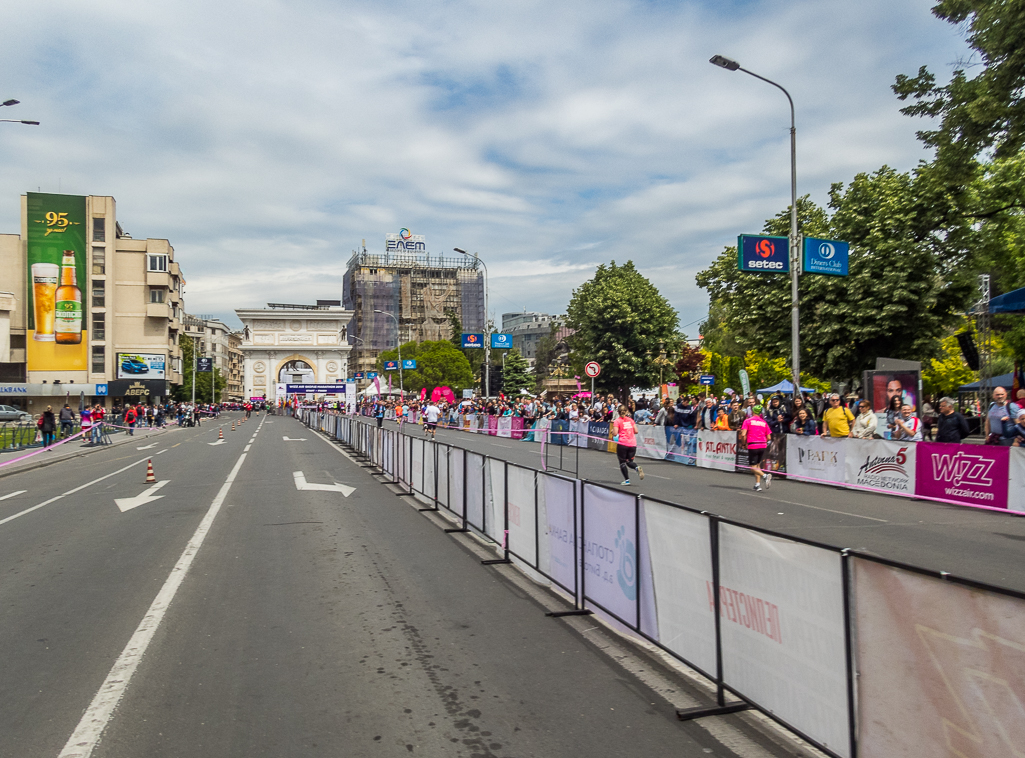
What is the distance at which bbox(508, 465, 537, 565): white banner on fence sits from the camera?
770 cm

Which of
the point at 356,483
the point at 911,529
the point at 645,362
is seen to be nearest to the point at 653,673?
the point at 911,529

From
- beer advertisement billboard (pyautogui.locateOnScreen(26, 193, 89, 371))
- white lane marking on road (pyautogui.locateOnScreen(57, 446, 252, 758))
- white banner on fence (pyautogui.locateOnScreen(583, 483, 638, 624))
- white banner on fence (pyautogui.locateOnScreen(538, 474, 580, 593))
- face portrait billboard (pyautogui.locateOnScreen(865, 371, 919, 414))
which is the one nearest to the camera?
white lane marking on road (pyautogui.locateOnScreen(57, 446, 252, 758))

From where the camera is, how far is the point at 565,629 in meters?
6.09

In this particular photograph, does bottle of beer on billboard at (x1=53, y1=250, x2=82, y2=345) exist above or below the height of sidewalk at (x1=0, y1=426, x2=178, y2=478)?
above

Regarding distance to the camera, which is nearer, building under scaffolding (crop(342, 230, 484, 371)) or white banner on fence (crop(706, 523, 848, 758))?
white banner on fence (crop(706, 523, 848, 758))

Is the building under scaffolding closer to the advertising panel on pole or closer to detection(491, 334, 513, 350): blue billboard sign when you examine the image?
detection(491, 334, 513, 350): blue billboard sign

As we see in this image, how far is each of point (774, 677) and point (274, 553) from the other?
651 centimetres

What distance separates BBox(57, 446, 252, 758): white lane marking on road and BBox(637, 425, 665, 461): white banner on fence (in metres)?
16.6

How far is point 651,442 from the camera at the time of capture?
23797mm

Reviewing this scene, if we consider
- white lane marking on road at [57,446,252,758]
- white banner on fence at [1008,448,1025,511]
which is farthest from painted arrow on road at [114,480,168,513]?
white banner on fence at [1008,448,1025,511]

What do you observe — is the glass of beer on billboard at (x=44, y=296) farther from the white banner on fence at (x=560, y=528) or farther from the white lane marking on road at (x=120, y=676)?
the white banner on fence at (x=560, y=528)

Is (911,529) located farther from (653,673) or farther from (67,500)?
(67,500)

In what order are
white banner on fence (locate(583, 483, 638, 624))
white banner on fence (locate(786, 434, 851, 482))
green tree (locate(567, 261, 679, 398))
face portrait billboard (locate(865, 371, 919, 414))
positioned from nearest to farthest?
white banner on fence (locate(583, 483, 638, 624)) < white banner on fence (locate(786, 434, 851, 482)) < face portrait billboard (locate(865, 371, 919, 414)) < green tree (locate(567, 261, 679, 398))

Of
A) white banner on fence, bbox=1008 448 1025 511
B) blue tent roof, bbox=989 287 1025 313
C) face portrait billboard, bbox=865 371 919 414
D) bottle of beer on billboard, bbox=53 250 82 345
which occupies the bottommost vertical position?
white banner on fence, bbox=1008 448 1025 511
